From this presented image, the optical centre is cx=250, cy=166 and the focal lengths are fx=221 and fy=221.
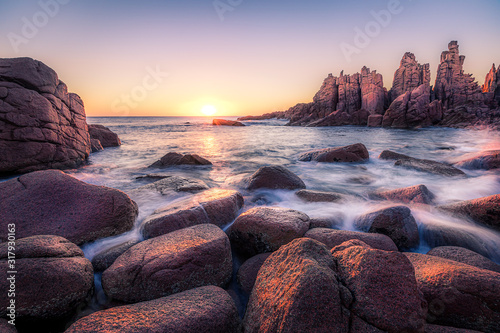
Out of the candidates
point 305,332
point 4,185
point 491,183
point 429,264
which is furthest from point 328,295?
point 491,183

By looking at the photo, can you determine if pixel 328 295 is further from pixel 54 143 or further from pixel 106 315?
pixel 54 143

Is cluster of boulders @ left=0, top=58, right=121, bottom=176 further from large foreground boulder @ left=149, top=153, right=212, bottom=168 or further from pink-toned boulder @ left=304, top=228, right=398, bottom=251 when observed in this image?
pink-toned boulder @ left=304, top=228, right=398, bottom=251

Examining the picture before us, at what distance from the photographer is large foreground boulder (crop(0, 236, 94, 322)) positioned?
1720 mm

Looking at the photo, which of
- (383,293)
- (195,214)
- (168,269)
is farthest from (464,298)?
(195,214)

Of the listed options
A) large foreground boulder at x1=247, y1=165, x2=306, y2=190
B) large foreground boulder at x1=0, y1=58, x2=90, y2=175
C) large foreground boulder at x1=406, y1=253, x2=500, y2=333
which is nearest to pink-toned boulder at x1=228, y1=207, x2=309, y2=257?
large foreground boulder at x1=406, y1=253, x2=500, y2=333

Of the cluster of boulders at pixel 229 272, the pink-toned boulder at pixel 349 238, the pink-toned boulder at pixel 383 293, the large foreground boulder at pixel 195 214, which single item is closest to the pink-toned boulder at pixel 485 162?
the cluster of boulders at pixel 229 272

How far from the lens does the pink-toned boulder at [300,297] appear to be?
4.25 feet

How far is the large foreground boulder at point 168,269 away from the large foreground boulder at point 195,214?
0.65 m

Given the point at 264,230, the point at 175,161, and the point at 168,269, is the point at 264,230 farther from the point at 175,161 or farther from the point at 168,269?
the point at 175,161

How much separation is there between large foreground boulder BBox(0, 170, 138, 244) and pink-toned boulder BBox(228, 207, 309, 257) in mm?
1722

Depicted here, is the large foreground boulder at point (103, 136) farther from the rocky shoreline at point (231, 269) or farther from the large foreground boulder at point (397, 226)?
the large foreground boulder at point (397, 226)

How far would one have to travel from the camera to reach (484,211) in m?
3.42

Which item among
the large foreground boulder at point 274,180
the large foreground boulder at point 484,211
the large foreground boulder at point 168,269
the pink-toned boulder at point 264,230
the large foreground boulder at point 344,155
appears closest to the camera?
the large foreground boulder at point 168,269

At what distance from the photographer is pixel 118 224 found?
10.5 ft
